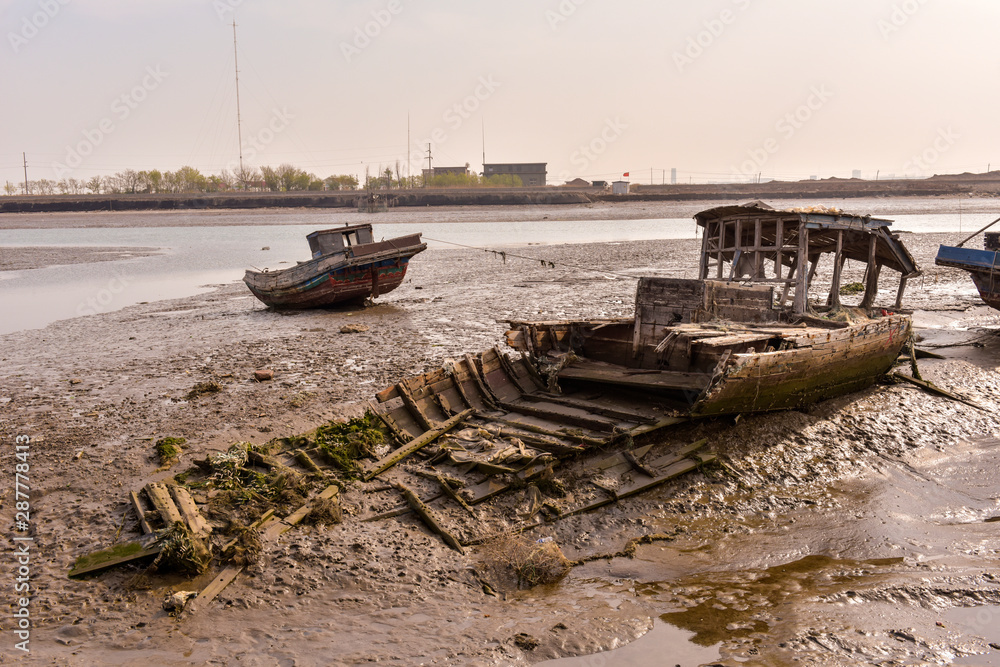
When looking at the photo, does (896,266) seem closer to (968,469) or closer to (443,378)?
(968,469)

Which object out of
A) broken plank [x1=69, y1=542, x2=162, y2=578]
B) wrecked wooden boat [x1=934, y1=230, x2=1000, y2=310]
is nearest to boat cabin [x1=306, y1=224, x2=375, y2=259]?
broken plank [x1=69, y1=542, x2=162, y2=578]

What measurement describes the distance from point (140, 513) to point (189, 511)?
40 centimetres

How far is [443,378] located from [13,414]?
6.05 m

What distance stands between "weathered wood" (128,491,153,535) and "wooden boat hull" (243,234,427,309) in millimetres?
11707

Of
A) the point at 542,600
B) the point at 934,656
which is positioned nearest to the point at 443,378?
the point at 542,600

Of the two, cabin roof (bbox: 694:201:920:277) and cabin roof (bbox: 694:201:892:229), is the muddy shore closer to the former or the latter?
cabin roof (bbox: 694:201:920:277)

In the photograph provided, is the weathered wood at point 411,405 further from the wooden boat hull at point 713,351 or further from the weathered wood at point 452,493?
the wooden boat hull at point 713,351

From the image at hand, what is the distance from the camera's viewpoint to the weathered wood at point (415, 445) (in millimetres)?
6508

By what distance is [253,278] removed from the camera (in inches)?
717

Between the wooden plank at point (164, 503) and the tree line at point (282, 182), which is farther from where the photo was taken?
the tree line at point (282, 182)

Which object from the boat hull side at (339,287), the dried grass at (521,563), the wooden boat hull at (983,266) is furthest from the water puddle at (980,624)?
the boat hull side at (339,287)

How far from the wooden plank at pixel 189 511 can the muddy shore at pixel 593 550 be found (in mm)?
441

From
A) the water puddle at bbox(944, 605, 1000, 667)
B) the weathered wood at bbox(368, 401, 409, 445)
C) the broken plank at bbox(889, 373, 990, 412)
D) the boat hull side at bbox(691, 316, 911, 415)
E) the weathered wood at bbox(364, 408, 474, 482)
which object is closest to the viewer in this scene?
the water puddle at bbox(944, 605, 1000, 667)

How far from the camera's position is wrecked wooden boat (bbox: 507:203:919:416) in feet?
24.4
